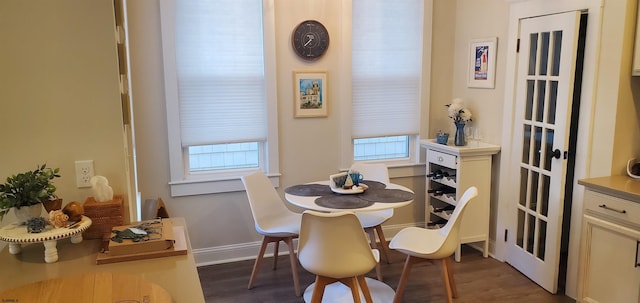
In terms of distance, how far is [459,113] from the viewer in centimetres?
393

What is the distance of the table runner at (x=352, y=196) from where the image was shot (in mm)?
2910

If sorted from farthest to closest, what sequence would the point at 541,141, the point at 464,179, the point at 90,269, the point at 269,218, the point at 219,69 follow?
the point at 464,179 → the point at 219,69 → the point at 269,218 → the point at 541,141 → the point at 90,269

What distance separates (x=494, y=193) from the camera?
3936mm

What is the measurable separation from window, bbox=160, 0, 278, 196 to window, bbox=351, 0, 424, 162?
0.76 m

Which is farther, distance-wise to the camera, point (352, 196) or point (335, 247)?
point (352, 196)

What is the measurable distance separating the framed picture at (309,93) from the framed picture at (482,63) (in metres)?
1.27

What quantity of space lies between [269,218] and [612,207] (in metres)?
2.20

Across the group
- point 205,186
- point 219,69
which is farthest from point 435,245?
point 219,69

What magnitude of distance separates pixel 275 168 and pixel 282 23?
117cm

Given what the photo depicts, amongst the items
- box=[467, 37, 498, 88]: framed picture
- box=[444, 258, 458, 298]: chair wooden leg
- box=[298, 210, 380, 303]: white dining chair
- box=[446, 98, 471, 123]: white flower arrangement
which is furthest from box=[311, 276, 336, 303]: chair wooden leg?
box=[467, 37, 498, 88]: framed picture

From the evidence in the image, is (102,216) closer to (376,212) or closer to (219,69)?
(219,69)

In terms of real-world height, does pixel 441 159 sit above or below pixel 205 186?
above

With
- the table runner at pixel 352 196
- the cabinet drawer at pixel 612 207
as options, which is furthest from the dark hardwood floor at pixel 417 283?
the cabinet drawer at pixel 612 207

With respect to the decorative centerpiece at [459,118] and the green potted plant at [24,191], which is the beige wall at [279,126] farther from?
the green potted plant at [24,191]
